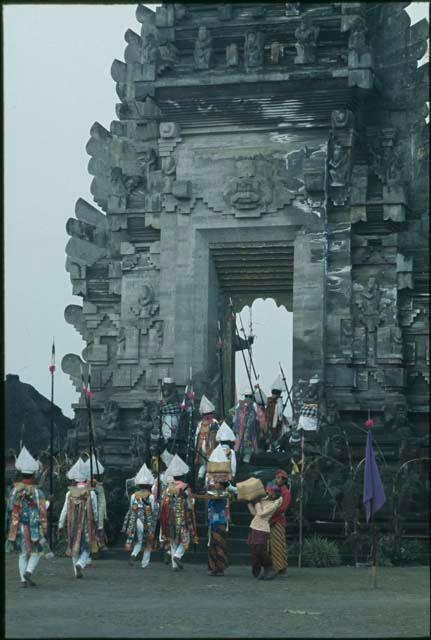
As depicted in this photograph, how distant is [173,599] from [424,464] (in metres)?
8.27

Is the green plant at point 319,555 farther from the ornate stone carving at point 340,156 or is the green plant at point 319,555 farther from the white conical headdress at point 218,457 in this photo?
the ornate stone carving at point 340,156

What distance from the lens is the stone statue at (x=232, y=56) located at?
91.0 feet

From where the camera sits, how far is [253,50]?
27656mm

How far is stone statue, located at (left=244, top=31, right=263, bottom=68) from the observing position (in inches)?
1087

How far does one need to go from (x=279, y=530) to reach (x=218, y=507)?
3.20ft

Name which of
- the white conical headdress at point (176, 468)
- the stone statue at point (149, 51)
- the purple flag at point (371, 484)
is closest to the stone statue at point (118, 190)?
the stone statue at point (149, 51)

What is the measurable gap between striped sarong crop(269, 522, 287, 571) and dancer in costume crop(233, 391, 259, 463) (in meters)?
5.68

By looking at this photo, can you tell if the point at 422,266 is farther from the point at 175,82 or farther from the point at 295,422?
the point at 175,82

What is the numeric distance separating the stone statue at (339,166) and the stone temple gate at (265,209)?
0.04 metres

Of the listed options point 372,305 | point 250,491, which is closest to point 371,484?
point 250,491

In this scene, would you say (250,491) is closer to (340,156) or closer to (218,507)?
(218,507)

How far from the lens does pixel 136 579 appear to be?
19.6 meters

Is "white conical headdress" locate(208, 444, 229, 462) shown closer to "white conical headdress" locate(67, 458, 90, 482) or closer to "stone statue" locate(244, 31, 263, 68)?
"white conical headdress" locate(67, 458, 90, 482)

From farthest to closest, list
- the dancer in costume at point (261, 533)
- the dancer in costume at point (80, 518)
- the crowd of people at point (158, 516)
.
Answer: the dancer in costume at point (80, 518) → the dancer in costume at point (261, 533) → the crowd of people at point (158, 516)
